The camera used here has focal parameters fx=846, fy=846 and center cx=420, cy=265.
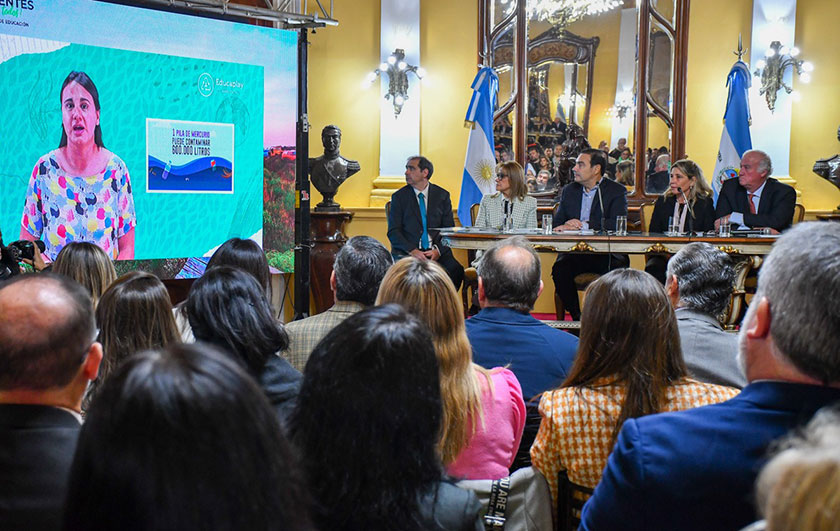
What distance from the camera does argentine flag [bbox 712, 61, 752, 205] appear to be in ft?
25.4

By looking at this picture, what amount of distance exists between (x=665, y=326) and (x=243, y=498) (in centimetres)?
143

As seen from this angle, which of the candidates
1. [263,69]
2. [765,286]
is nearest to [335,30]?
[263,69]

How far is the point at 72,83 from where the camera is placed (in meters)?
5.46

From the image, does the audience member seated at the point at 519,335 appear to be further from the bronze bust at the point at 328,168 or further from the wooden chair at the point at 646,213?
the bronze bust at the point at 328,168

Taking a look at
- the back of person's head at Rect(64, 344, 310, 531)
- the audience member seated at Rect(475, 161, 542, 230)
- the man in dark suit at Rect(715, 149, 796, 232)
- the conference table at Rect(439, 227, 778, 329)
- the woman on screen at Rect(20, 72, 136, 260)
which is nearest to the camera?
the back of person's head at Rect(64, 344, 310, 531)

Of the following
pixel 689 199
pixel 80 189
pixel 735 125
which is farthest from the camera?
pixel 735 125

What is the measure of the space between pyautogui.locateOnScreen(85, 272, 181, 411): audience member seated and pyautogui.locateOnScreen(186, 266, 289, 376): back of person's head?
0.38 ft

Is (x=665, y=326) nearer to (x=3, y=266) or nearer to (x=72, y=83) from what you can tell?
Result: (x=3, y=266)

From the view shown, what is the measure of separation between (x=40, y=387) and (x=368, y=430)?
0.64 m

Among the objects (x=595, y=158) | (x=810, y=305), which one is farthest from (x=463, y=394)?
(x=595, y=158)

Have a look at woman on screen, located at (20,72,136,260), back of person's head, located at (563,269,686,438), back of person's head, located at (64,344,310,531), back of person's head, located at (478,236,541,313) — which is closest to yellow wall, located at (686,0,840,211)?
woman on screen, located at (20,72,136,260)

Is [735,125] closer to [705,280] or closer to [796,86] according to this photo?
[796,86]

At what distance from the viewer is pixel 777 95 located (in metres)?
8.14

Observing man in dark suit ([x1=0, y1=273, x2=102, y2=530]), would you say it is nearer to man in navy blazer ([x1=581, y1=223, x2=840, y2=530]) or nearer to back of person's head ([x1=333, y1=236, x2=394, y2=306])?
man in navy blazer ([x1=581, y1=223, x2=840, y2=530])
